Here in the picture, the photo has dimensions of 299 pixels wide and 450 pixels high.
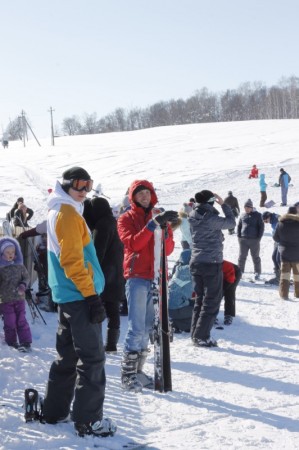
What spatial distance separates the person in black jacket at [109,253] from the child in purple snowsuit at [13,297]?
3.20ft

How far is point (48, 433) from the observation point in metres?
3.79

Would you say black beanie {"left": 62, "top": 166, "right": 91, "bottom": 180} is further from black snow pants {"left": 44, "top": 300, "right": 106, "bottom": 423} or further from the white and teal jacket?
black snow pants {"left": 44, "top": 300, "right": 106, "bottom": 423}

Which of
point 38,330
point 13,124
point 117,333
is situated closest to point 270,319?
point 117,333

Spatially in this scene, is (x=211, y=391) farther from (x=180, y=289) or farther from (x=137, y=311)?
(x=180, y=289)

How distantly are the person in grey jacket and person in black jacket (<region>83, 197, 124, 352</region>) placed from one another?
1.05m

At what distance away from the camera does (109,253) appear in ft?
19.4

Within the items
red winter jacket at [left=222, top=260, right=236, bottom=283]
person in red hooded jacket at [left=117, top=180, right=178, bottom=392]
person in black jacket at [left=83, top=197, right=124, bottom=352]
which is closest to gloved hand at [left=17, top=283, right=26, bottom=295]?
person in black jacket at [left=83, top=197, right=124, bottom=352]

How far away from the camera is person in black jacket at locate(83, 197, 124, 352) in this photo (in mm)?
5715

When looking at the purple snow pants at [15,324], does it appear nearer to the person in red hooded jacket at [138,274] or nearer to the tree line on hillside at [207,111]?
the person in red hooded jacket at [138,274]

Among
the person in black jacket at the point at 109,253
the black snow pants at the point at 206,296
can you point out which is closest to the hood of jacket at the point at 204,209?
the black snow pants at the point at 206,296

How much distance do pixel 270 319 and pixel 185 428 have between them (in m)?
4.23

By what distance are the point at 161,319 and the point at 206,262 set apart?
1724 mm

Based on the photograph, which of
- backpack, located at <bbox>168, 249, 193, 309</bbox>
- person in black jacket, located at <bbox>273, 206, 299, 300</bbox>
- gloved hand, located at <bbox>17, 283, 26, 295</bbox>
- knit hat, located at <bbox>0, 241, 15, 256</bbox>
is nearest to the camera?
gloved hand, located at <bbox>17, 283, 26, 295</bbox>

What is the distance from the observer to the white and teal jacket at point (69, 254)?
3688 mm
